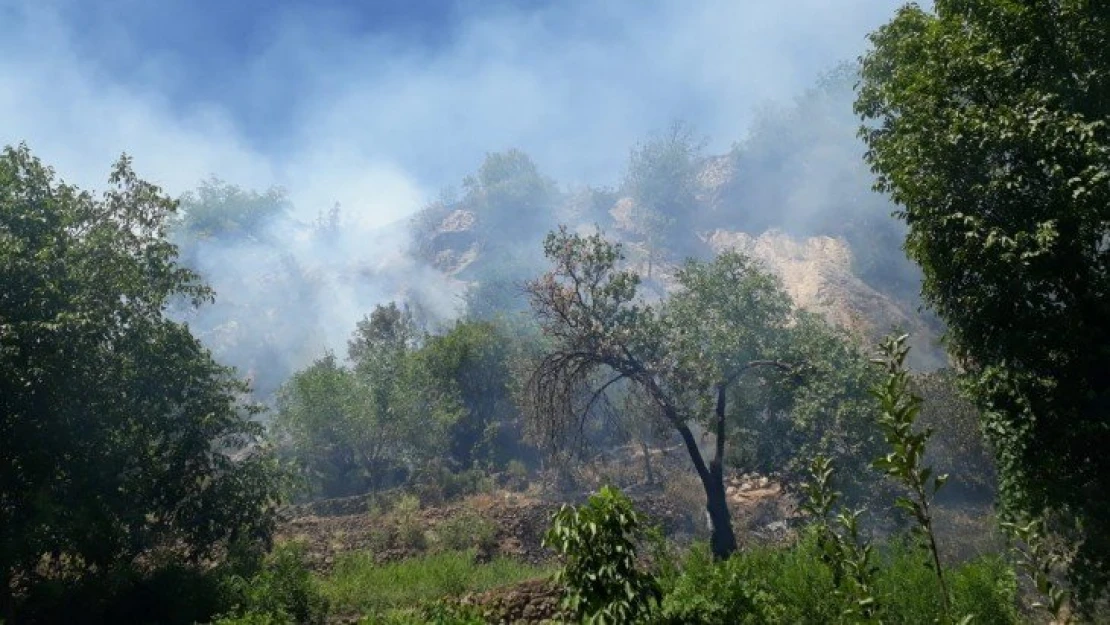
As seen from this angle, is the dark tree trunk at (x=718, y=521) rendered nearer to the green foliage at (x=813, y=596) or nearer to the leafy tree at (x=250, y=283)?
the green foliage at (x=813, y=596)

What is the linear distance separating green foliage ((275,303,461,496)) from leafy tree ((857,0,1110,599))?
2708 centimetres

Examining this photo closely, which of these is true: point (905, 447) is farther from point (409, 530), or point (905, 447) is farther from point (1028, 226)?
point (409, 530)

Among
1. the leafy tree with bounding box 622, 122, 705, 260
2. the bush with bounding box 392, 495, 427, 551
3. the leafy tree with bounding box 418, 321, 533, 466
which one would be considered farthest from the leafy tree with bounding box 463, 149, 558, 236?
the bush with bounding box 392, 495, 427, 551

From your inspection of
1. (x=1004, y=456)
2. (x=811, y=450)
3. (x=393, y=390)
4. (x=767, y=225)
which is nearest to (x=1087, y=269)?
(x=1004, y=456)

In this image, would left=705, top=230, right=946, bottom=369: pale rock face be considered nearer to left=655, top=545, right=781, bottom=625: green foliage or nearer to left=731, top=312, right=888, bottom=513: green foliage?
left=731, top=312, right=888, bottom=513: green foliage

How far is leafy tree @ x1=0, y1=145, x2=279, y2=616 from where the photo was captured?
39.9 feet

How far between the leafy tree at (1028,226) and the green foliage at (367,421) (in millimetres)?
27076

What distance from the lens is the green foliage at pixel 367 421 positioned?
32906mm

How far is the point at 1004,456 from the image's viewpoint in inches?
328

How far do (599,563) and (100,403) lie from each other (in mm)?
12446

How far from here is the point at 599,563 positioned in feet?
19.5

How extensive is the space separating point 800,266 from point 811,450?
169 ft

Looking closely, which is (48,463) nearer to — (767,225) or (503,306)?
(503,306)

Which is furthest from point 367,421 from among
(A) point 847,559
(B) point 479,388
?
(A) point 847,559
